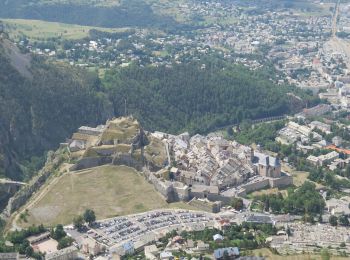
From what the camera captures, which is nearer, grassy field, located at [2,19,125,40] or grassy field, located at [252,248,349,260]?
grassy field, located at [252,248,349,260]

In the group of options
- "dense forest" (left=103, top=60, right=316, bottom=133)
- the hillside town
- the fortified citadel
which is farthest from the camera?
"dense forest" (left=103, top=60, right=316, bottom=133)

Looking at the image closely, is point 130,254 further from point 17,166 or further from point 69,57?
point 69,57

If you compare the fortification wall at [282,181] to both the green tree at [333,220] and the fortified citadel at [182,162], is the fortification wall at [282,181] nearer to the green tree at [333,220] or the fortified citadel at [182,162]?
the fortified citadel at [182,162]

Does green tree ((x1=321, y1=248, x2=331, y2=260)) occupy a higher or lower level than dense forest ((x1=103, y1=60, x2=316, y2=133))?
higher

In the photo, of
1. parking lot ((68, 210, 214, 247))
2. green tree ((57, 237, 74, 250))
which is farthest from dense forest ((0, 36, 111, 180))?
green tree ((57, 237, 74, 250))

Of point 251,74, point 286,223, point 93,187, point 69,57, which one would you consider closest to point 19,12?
point 69,57

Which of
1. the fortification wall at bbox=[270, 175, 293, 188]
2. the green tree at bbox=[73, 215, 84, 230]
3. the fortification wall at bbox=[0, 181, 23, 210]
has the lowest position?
the fortification wall at bbox=[0, 181, 23, 210]

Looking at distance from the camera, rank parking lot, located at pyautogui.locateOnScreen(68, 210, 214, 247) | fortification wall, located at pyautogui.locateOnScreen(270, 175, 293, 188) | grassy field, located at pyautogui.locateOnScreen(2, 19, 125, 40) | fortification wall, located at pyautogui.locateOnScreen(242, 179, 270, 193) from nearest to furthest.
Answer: parking lot, located at pyautogui.locateOnScreen(68, 210, 214, 247), fortification wall, located at pyautogui.locateOnScreen(242, 179, 270, 193), fortification wall, located at pyautogui.locateOnScreen(270, 175, 293, 188), grassy field, located at pyautogui.locateOnScreen(2, 19, 125, 40)

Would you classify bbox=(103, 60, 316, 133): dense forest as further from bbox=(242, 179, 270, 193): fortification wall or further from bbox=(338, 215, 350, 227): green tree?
bbox=(338, 215, 350, 227): green tree
